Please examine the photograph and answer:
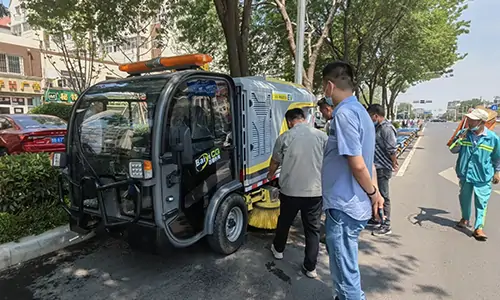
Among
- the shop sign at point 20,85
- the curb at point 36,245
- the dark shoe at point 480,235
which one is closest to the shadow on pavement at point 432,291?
the dark shoe at point 480,235

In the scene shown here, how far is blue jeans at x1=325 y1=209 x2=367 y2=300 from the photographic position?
2.44 m

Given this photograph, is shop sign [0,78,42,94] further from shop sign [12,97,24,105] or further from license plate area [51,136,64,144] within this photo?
license plate area [51,136,64,144]

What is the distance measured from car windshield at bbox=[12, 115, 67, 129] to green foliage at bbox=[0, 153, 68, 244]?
4.41 meters

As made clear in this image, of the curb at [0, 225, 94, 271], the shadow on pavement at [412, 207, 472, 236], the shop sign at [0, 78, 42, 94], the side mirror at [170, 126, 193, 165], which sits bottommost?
the shadow on pavement at [412, 207, 472, 236]

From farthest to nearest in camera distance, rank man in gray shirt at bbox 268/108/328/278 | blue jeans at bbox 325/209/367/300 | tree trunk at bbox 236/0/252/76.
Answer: tree trunk at bbox 236/0/252/76, man in gray shirt at bbox 268/108/328/278, blue jeans at bbox 325/209/367/300

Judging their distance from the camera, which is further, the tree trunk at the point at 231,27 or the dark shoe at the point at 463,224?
the tree trunk at the point at 231,27

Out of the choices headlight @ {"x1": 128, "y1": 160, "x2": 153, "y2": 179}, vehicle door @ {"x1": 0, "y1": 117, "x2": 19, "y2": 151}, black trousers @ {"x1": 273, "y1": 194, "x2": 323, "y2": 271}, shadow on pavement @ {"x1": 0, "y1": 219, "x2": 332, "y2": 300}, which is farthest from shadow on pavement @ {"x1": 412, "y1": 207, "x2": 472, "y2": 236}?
vehicle door @ {"x1": 0, "y1": 117, "x2": 19, "y2": 151}

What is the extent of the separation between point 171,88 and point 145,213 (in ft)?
4.06

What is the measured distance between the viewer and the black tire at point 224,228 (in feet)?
11.7

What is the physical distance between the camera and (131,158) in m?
3.11

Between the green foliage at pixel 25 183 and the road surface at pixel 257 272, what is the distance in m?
0.91

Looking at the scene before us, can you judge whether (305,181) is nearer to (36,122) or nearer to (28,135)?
(28,135)

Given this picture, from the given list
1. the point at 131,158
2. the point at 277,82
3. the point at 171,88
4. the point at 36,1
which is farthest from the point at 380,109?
the point at 36,1

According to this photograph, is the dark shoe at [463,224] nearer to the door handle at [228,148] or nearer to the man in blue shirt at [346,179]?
the man in blue shirt at [346,179]
